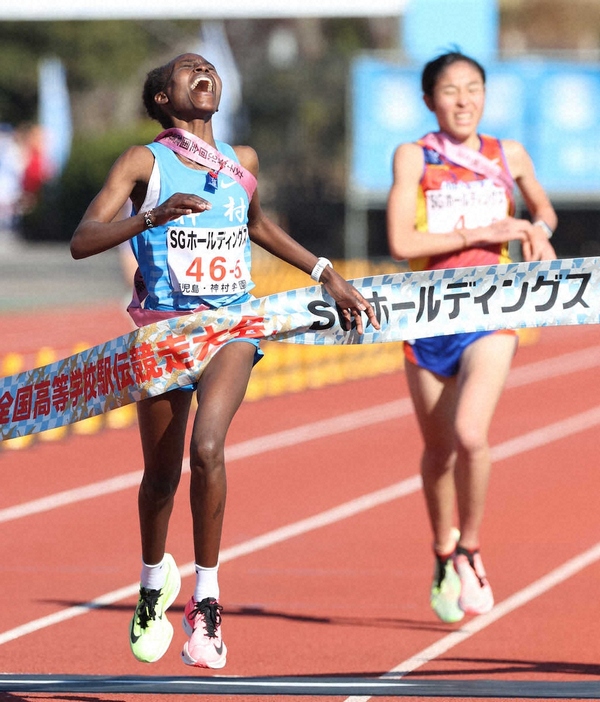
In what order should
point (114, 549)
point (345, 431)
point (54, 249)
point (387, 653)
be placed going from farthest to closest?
1. point (54, 249)
2. point (345, 431)
3. point (114, 549)
4. point (387, 653)

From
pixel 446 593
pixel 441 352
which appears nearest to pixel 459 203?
pixel 441 352

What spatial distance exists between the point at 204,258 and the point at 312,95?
45.4 metres

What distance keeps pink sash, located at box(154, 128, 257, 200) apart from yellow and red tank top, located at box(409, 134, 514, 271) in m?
1.55

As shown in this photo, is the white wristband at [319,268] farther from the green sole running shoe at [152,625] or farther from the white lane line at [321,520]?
the white lane line at [321,520]

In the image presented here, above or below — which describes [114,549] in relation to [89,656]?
below

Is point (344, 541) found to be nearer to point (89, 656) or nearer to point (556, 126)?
point (89, 656)

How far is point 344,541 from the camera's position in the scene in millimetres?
9102

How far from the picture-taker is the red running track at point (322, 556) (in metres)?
6.30

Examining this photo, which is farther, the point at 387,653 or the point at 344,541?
the point at 344,541

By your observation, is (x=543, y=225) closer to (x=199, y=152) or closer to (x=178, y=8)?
(x=199, y=152)

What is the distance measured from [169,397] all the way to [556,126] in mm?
23119

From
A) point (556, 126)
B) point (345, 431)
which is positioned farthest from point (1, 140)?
point (345, 431)

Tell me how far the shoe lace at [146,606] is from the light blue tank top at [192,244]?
100 centimetres

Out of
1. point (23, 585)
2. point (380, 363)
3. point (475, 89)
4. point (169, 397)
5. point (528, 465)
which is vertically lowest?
point (380, 363)
